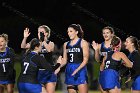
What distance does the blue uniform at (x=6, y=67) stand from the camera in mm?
11625

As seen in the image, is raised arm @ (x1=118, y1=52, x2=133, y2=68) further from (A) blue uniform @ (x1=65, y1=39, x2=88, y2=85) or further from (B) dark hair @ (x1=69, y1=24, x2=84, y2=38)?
(B) dark hair @ (x1=69, y1=24, x2=84, y2=38)

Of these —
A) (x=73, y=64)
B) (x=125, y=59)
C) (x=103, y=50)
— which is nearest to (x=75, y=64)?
(x=73, y=64)

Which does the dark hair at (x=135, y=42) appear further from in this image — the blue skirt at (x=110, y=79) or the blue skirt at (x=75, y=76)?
the blue skirt at (x=75, y=76)

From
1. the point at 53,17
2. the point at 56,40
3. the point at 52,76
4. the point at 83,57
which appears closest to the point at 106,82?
the point at 83,57

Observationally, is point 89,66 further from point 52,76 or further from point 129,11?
point 129,11

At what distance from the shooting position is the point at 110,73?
10.8 metres

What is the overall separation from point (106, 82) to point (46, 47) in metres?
1.85

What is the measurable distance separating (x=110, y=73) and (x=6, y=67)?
2535mm

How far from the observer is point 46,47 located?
1188cm

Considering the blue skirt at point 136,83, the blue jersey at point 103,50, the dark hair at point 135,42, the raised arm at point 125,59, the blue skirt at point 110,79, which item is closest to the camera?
the raised arm at point 125,59

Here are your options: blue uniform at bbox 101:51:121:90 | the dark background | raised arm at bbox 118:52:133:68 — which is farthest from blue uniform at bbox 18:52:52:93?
the dark background

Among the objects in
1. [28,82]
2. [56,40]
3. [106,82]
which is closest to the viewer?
[28,82]

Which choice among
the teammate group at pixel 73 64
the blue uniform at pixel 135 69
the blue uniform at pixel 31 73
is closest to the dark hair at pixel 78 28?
the teammate group at pixel 73 64

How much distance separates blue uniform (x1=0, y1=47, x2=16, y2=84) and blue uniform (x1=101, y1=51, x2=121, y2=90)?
229cm
